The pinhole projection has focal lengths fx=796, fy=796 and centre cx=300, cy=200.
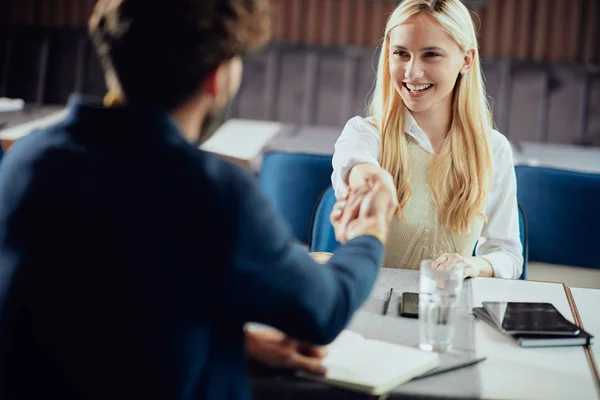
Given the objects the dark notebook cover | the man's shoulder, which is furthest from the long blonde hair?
the man's shoulder

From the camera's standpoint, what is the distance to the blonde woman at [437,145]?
6.77ft

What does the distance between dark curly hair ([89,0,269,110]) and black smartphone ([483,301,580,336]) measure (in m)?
0.78

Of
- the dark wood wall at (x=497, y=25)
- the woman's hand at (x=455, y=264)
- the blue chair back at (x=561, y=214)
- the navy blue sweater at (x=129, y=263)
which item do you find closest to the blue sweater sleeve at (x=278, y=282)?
the navy blue sweater at (x=129, y=263)

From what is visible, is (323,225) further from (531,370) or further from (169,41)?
(169,41)

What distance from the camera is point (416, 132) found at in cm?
215

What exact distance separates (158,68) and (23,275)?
0.30 meters


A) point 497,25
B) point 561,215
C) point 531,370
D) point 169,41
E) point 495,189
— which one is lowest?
point 531,370

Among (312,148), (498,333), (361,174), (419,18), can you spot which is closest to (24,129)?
(312,148)

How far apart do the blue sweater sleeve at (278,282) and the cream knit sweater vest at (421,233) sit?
1.05 metres

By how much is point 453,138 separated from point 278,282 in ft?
4.18

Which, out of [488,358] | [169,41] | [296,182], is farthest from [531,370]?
[296,182]

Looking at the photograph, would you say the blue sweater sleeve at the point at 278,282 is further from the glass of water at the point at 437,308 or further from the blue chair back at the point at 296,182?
the blue chair back at the point at 296,182

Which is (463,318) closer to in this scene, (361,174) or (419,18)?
Answer: (361,174)

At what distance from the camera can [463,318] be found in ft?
5.12
